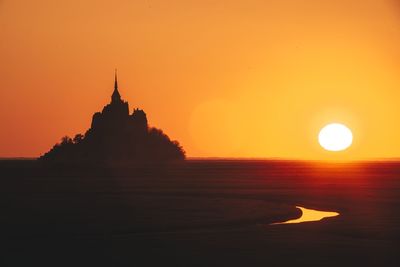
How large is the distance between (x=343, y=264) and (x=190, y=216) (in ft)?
61.7

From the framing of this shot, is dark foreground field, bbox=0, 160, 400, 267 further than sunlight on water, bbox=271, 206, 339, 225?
No

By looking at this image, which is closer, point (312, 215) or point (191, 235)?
point (191, 235)

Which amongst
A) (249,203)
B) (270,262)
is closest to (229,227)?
(270,262)

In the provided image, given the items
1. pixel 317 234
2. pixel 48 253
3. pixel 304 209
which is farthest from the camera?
pixel 304 209

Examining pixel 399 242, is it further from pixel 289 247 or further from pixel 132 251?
pixel 132 251

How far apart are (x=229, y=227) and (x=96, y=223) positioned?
7476 mm

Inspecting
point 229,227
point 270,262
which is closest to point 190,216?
point 229,227

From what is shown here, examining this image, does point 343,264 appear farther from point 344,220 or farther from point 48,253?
point 344,220

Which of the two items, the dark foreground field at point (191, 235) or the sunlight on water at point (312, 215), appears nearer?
the dark foreground field at point (191, 235)

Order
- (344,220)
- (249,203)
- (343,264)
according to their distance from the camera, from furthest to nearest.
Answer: (249,203), (344,220), (343,264)

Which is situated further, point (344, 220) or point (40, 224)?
point (344, 220)

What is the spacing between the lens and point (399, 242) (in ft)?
105

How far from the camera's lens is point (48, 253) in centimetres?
2889

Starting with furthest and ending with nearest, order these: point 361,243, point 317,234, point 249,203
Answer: point 249,203 < point 317,234 < point 361,243
